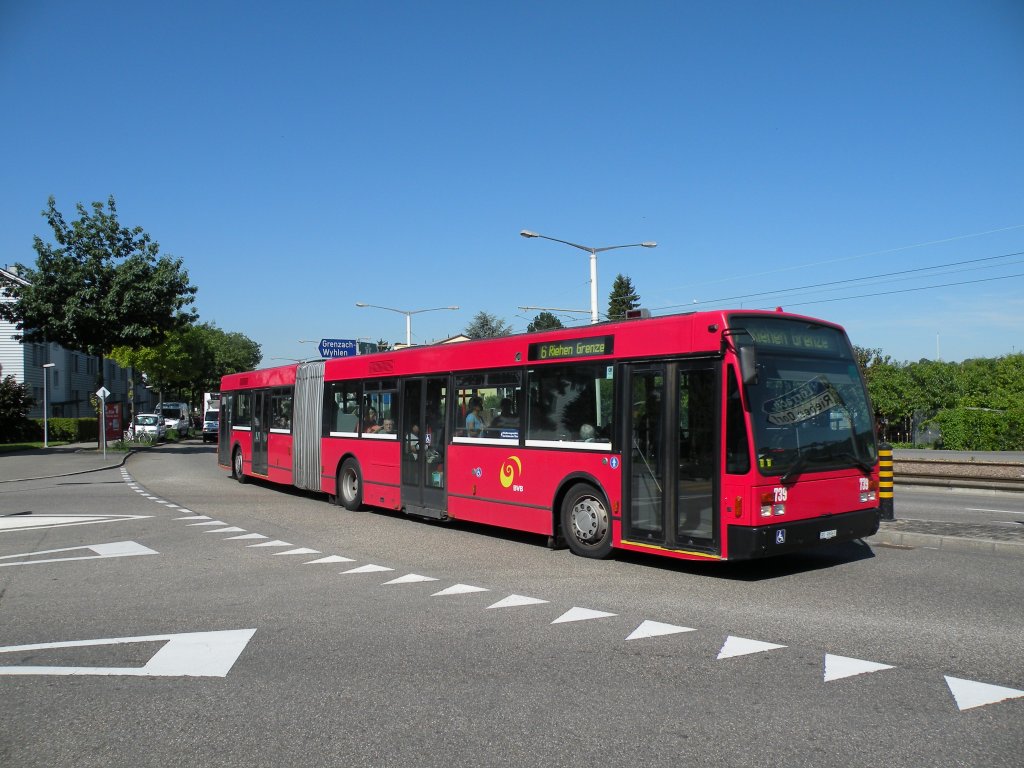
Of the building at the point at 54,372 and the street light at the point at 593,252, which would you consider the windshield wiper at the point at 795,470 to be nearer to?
the street light at the point at 593,252

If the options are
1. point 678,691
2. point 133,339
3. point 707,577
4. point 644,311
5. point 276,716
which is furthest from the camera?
point 133,339

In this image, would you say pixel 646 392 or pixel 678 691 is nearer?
pixel 678 691

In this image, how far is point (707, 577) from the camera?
348 inches

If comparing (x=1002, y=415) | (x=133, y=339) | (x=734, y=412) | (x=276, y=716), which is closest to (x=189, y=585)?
(x=276, y=716)

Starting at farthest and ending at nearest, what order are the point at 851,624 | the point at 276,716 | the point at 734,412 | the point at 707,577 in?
the point at 707,577 < the point at 734,412 < the point at 851,624 < the point at 276,716

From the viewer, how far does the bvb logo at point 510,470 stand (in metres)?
11.1

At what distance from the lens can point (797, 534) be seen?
27.6ft

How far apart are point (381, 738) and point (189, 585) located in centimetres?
486

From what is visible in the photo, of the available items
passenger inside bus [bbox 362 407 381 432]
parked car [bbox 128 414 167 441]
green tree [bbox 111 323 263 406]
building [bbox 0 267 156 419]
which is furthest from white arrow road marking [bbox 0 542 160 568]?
green tree [bbox 111 323 263 406]

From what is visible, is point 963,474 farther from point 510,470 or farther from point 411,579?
point 411,579

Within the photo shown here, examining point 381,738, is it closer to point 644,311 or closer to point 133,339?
point 644,311

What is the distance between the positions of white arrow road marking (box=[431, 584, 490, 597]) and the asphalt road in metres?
0.05

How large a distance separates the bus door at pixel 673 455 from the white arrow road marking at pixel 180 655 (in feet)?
13.8

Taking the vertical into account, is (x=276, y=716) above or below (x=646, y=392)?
below
